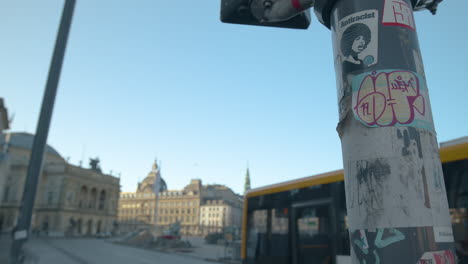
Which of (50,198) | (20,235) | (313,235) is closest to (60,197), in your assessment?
(50,198)

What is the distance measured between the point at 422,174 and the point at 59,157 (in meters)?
93.7

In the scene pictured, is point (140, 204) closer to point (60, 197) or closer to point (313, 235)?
point (60, 197)

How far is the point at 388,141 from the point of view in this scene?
1.66 m

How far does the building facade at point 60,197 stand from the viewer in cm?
6469

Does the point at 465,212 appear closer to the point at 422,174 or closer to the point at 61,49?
the point at 422,174

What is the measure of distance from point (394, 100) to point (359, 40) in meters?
0.41

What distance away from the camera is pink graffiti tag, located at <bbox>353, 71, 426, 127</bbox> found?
168cm

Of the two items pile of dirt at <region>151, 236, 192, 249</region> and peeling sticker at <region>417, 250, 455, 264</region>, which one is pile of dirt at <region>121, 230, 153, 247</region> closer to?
pile of dirt at <region>151, 236, 192, 249</region>

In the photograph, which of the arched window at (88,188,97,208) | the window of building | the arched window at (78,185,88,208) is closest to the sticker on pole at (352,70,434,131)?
the window of building

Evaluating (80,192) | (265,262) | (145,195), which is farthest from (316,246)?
(145,195)

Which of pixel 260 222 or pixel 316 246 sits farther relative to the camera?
pixel 260 222

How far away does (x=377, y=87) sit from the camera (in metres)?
1.72

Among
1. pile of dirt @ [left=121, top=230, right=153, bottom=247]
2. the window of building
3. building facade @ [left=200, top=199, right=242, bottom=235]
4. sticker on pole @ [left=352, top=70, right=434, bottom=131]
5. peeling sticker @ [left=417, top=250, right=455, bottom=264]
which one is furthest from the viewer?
building facade @ [left=200, top=199, right=242, bottom=235]

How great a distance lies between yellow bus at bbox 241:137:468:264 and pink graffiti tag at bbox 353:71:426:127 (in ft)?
14.1
